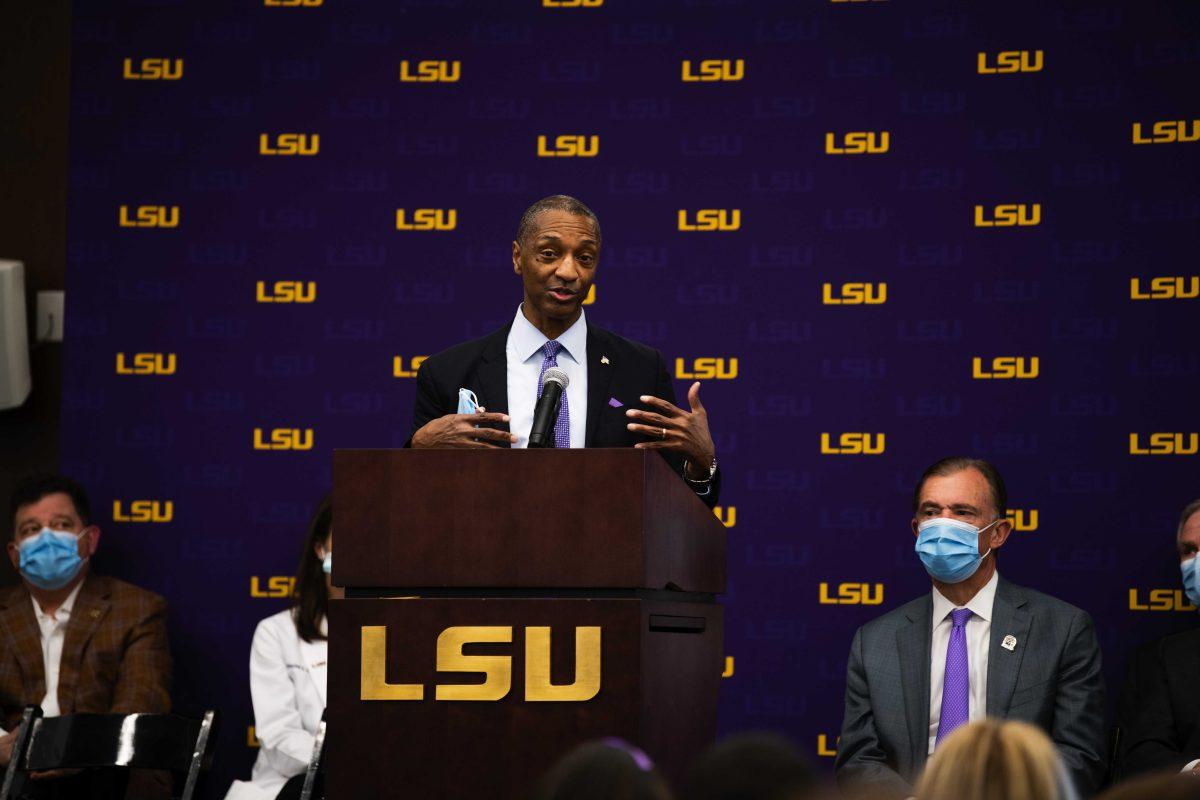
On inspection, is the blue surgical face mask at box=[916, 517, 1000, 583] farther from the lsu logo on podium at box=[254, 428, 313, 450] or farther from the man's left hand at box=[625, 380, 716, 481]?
the lsu logo on podium at box=[254, 428, 313, 450]

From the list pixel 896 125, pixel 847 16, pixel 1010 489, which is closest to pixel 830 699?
pixel 1010 489

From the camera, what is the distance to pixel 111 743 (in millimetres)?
4395

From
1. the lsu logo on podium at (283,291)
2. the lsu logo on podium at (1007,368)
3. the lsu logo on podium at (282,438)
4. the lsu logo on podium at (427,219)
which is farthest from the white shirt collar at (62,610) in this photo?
the lsu logo on podium at (1007,368)

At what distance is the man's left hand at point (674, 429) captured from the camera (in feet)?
9.07

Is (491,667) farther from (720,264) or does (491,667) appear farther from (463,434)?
(720,264)

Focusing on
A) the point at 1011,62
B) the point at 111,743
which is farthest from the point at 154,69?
the point at 1011,62

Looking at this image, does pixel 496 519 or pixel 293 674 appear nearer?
pixel 496 519

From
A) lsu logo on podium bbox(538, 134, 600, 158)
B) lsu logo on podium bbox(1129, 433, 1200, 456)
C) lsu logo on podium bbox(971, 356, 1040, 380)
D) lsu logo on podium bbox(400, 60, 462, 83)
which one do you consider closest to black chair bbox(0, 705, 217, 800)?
lsu logo on podium bbox(538, 134, 600, 158)

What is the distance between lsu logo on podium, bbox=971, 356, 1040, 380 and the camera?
5422mm

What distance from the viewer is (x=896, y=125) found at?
559 cm

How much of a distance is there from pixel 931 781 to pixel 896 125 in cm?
447

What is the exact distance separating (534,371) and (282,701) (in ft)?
8.03

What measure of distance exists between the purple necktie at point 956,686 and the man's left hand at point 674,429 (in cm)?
151

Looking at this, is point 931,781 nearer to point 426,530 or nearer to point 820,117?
point 426,530
